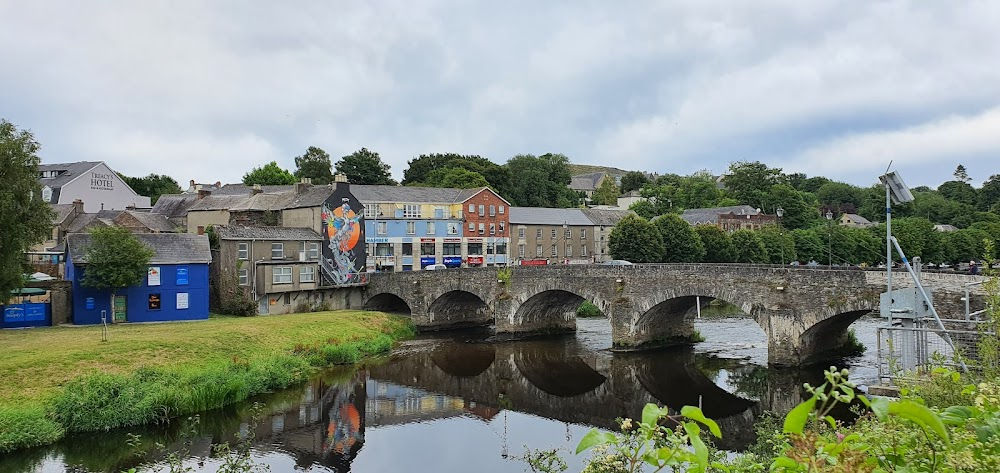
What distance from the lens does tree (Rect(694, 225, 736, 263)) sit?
76.6 m

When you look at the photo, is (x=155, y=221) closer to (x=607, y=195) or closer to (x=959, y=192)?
(x=607, y=195)

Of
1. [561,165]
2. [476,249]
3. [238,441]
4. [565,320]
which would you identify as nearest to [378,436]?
[238,441]

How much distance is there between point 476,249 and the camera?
7519cm

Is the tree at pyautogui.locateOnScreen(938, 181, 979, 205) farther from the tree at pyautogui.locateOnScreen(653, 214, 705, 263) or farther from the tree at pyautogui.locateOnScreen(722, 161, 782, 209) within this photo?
the tree at pyautogui.locateOnScreen(653, 214, 705, 263)

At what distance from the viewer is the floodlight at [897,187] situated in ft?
52.2

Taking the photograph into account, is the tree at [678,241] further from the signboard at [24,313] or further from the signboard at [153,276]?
the signboard at [24,313]

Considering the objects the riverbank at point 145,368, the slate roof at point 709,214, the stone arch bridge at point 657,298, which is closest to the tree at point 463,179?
the slate roof at point 709,214

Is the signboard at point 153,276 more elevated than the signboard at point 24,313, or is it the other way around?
the signboard at point 153,276

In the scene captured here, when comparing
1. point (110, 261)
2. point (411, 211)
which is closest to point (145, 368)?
point (110, 261)

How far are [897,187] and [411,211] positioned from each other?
5701cm

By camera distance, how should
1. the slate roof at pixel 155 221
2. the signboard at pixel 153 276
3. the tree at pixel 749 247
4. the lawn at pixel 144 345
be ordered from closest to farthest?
the lawn at pixel 144 345 → the signboard at pixel 153 276 → the slate roof at pixel 155 221 → the tree at pixel 749 247

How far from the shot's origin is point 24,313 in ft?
129

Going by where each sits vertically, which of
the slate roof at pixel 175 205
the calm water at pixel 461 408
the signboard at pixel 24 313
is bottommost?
the calm water at pixel 461 408

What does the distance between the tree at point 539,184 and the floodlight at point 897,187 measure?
3515 inches
